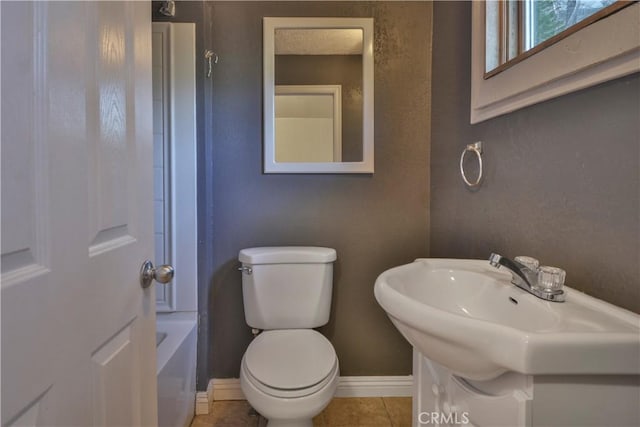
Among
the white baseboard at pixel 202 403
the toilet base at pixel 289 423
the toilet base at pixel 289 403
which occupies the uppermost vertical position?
the toilet base at pixel 289 403

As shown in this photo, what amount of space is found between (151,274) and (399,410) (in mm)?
1408

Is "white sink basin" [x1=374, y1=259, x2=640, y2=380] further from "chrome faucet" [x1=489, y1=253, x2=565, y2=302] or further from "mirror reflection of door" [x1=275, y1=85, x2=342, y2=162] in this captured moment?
"mirror reflection of door" [x1=275, y1=85, x2=342, y2=162]

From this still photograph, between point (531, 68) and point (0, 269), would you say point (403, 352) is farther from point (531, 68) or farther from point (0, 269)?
point (0, 269)

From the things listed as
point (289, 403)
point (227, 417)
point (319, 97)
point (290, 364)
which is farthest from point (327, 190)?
point (227, 417)

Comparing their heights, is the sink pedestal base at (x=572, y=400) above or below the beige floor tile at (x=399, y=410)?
above

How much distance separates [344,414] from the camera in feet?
5.28

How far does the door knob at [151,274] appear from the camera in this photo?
0.81m

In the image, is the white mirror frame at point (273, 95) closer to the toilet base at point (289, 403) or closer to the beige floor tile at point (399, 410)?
the toilet base at point (289, 403)

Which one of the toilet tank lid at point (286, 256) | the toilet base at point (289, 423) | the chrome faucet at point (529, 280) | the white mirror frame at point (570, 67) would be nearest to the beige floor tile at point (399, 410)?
the toilet base at point (289, 423)

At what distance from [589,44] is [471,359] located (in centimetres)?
70

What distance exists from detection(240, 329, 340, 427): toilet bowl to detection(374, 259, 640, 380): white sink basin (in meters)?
0.54

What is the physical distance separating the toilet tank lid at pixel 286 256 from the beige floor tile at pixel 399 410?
2.63 feet

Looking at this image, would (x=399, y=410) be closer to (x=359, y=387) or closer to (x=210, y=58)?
(x=359, y=387)

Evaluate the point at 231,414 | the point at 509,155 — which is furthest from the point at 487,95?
the point at 231,414
